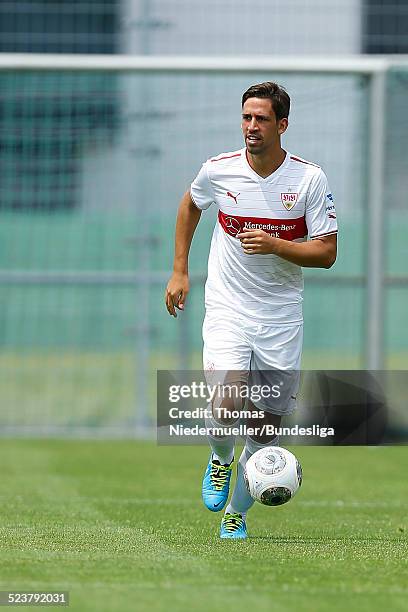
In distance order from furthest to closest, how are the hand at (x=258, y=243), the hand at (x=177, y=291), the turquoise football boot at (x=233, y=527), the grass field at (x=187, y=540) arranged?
1. the hand at (x=177, y=291)
2. the turquoise football boot at (x=233, y=527)
3. the hand at (x=258, y=243)
4. the grass field at (x=187, y=540)

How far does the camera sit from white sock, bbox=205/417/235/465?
6.95 metres

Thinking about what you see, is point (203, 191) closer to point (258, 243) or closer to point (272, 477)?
point (258, 243)

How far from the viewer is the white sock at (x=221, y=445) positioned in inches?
274

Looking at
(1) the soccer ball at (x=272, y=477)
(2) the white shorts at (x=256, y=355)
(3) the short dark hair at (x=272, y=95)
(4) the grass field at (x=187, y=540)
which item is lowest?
(4) the grass field at (x=187, y=540)

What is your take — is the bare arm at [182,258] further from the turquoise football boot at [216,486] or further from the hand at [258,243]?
the turquoise football boot at [216,486]

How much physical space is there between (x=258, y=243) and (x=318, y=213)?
0.47 meters

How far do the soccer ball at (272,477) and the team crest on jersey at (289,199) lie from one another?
3.88ft

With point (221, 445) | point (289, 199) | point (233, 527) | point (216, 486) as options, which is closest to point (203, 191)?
point (289, 199)

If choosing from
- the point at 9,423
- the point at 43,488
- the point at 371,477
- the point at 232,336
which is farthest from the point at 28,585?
the point at 9,423

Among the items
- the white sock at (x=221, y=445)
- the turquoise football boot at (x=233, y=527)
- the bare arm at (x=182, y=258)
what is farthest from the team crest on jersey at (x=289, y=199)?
the turquoise football boot at (x=233, y=527)

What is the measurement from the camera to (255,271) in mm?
7016

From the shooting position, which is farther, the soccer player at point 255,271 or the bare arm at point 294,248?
the soccer player at point 255,271

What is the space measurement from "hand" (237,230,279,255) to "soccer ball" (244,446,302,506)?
95 centimetres

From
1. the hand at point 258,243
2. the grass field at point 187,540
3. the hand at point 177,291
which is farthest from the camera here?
the hand at point 177,291
